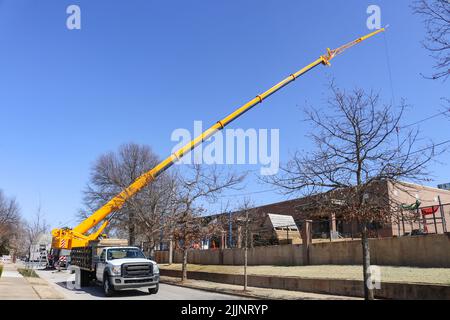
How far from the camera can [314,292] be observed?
16.6 m

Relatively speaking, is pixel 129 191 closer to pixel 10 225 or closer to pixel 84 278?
pixel 84 278

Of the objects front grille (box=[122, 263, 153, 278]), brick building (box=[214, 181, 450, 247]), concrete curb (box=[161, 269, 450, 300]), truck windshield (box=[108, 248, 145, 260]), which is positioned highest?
brick building (box=[214, 181, 450, 247])

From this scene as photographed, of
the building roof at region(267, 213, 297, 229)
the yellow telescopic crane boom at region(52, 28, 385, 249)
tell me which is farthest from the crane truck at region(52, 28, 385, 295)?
the building roof at region(267, 213, 297, 229)

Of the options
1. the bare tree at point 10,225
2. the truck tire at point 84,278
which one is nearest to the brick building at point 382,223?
the truck tire at point 84,278

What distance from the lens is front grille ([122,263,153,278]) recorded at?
52.5 feet

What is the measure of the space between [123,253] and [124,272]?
6.16 feet

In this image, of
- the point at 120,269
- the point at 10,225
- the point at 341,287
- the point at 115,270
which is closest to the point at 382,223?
the point at 341,287

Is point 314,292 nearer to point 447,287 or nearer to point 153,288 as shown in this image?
point 447,287

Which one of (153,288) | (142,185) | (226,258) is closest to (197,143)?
(142,185)

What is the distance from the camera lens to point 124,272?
52.3 feet

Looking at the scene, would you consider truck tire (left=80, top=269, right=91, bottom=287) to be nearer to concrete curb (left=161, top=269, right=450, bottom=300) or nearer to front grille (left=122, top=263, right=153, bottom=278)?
front grille (left=122, top=263, right=153, bottom=278)

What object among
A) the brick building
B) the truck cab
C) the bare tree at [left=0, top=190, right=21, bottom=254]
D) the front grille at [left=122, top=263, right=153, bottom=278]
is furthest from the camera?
the bare tree at [left=0, top=190, right=21, bottom=254]
